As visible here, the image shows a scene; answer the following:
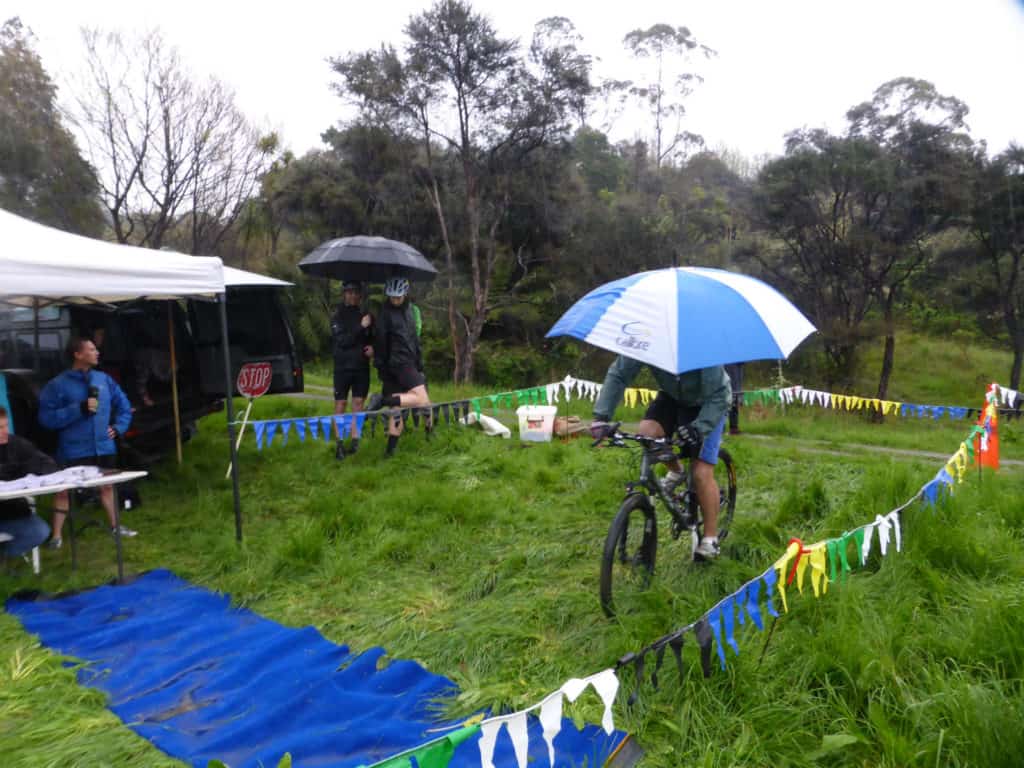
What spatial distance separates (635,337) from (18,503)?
13.5ft

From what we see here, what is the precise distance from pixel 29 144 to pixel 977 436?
1677 centimetres

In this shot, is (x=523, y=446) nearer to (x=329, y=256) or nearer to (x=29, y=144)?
(x=329, y=256)

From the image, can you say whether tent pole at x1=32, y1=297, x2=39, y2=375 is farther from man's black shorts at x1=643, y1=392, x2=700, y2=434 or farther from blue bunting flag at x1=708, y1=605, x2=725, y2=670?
blue bunting flag at x1=708, y1=605, x2=725, y2=670

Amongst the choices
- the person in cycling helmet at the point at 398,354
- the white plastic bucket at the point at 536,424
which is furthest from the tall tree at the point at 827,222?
the person in cycling helmet at the point at 398,354

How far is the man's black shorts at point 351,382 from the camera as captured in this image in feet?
23.6

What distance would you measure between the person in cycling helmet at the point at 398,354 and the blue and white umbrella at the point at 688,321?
3469mm

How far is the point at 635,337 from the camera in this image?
3309 millimetres

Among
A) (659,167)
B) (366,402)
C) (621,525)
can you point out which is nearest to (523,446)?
(366,402)

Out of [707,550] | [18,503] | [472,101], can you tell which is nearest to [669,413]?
[707,550]

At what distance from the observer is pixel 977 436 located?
18.2ft

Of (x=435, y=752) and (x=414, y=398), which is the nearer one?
(x=435, y=752)

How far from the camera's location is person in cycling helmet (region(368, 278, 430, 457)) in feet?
22.4

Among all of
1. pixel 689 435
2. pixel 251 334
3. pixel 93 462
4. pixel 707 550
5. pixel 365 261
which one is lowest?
pixel 707 550

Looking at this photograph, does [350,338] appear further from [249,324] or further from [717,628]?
[717,628]
